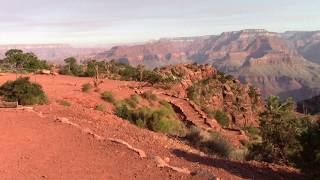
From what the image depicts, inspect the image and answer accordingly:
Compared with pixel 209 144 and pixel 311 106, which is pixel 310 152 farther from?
pixel 311 106

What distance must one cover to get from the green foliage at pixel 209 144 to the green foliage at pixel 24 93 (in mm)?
7482

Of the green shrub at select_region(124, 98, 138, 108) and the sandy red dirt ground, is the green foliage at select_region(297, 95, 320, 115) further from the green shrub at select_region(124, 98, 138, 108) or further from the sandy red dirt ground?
the sandy red dirt ground

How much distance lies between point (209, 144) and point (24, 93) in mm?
9631

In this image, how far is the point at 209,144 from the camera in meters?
18.3

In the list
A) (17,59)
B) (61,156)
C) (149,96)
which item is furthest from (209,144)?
(17,59)

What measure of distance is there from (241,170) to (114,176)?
378 cm

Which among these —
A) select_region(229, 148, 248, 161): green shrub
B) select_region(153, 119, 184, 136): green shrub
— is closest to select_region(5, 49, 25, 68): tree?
select_region(153, 119, 184, 136): green shrub

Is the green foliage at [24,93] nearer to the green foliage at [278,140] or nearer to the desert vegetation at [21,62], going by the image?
the green foliage at [278,140]

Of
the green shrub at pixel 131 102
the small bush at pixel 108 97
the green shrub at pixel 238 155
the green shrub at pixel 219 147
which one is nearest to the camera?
the green shrub at pixel 238 155

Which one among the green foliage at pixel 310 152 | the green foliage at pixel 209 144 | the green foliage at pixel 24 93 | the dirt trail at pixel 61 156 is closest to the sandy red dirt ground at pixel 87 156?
the dirt trail at pixel 61 156

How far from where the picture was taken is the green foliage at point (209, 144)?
17450 millimetres

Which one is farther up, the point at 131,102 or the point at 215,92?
the point at 131,102

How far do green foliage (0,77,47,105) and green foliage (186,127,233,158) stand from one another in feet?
24.5

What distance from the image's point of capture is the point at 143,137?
15672mm
